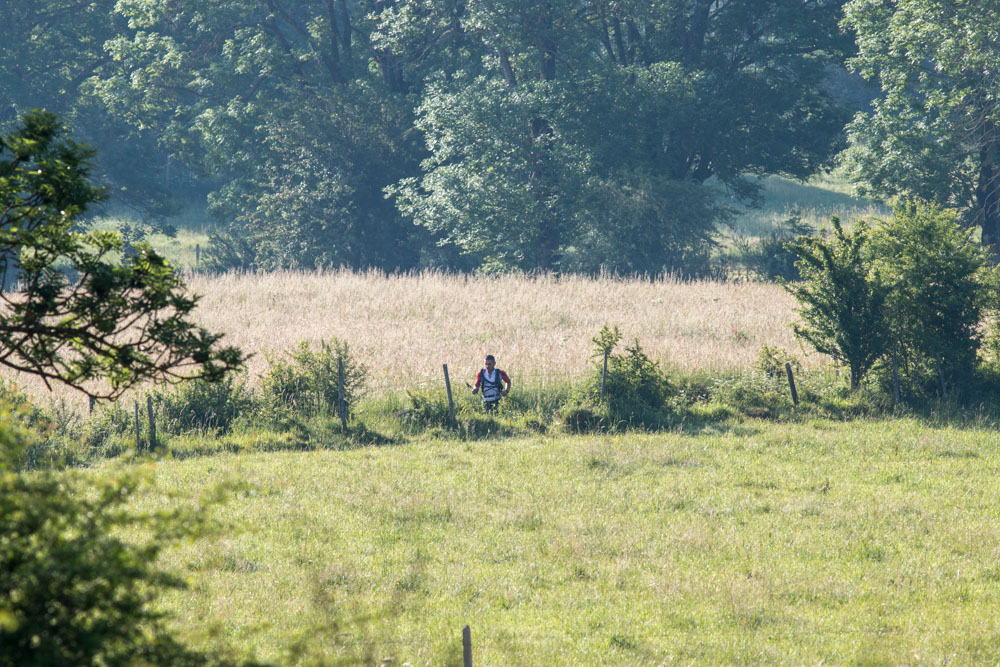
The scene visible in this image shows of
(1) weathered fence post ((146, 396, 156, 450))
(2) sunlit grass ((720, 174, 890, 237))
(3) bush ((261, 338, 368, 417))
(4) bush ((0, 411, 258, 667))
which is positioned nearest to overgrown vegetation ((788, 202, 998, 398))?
(3) bush ((261, 338, 368, 417))

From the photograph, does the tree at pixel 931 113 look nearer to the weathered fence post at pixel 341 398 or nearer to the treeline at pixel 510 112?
the treeline at pixel 510 112

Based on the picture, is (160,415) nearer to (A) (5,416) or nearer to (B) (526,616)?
(B) (526,616)

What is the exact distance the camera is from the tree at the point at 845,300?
2058cm

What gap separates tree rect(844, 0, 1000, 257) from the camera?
32.0 m

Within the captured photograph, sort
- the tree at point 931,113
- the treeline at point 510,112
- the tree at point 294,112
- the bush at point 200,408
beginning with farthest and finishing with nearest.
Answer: the tree at point 294,112, the treeline at point 510,112, the tree at point 931,113, the bush at point 200,408

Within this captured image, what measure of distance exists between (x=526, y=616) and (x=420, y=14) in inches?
1577

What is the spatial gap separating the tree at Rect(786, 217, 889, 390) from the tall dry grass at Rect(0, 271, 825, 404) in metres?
1.94

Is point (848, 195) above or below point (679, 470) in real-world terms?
above

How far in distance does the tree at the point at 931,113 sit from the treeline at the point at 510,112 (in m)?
0.09

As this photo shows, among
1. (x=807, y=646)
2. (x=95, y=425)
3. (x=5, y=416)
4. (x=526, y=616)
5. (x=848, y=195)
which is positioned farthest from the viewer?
(x=848, y=195)

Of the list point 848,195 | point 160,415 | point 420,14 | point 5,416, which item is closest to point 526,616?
point 5,416

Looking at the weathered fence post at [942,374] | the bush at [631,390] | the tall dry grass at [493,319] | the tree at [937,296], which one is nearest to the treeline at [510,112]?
the tall dry grass at [493,319]

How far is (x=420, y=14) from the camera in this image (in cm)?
4559

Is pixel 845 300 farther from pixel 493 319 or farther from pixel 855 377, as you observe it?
pixel 493 319
